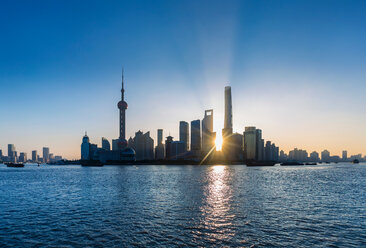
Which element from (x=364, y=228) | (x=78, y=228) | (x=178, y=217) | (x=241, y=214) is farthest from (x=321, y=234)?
(x=78, y=228)

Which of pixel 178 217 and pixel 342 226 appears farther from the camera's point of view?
pixel 178 217

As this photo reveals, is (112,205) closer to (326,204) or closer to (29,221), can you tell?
(29,221)

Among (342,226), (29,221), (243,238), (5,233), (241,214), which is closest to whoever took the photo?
(243,238)

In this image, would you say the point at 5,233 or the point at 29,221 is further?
the point at 29,221

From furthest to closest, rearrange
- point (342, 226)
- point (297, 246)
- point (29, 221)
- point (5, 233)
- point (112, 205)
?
point (112, 205), point (29, 221), point (342, 226), point (5, 233), point (297, 246)

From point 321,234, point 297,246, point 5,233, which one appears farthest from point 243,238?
point 5,233

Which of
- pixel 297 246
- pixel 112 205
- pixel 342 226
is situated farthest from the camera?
pixel 112 205

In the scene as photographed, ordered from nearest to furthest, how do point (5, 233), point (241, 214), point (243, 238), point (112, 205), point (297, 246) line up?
1. point (297, 246)
2. point (243, 238)
3. point (5, 233)
4. point (241, 214)
5. point (112, 205)

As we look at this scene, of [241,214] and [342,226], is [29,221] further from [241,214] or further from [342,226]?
[342,226]
